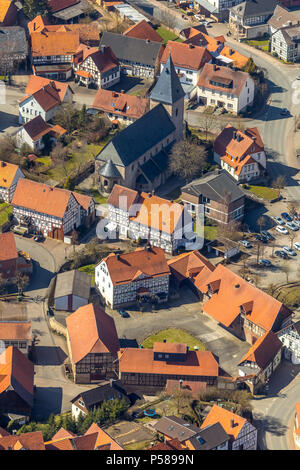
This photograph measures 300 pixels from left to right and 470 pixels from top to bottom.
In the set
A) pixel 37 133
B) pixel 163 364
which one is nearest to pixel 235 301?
pixel 163 364

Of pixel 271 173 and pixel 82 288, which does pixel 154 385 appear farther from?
pixel 271 173

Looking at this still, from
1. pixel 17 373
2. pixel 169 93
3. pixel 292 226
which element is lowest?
pixel 17 373

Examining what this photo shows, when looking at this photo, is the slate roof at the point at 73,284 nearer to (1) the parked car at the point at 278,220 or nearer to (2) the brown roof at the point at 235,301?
(2) the brown roof at the point at 235,301

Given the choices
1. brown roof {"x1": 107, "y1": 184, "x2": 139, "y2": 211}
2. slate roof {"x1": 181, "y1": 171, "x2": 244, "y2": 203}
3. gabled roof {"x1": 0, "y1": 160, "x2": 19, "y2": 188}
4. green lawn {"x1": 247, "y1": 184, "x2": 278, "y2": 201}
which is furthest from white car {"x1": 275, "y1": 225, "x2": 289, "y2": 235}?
gabled roof {"x1": 0, "y1": 160, "x2": 19, "y2": 188}

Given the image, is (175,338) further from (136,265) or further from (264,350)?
(264,350)

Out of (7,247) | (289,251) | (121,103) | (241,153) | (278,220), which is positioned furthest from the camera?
(121,103)

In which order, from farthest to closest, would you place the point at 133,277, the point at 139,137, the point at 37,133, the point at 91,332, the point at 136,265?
the point at 37,133 < the point at 139,137 < the point at 136,265 < the point at 133,277 < the point at 91,332

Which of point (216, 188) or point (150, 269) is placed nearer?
point (150, 269)

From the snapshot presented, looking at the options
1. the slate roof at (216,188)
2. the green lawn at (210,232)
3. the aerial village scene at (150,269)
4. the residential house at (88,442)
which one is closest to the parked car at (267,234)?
the aerial village scene at (150,269)
